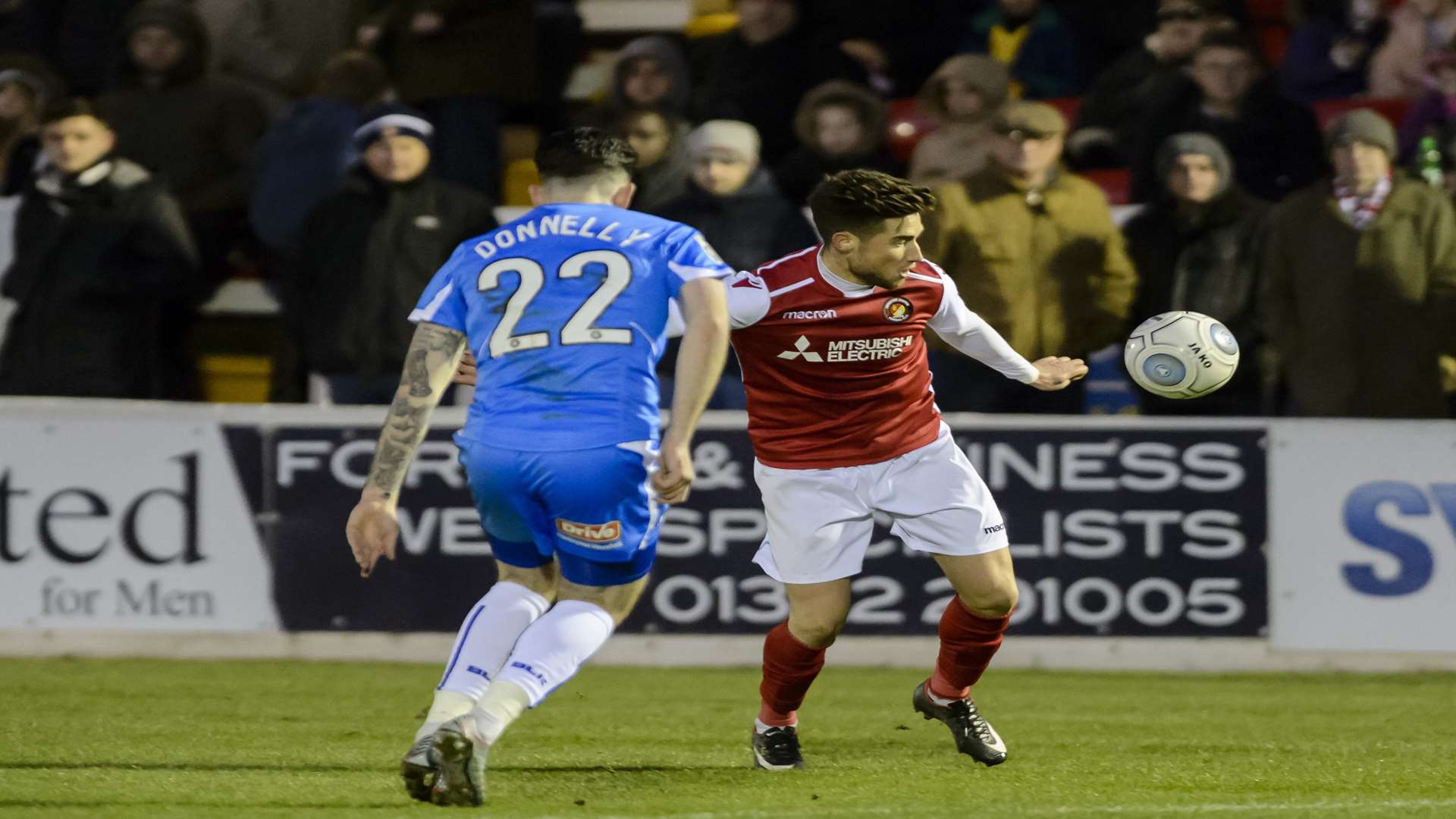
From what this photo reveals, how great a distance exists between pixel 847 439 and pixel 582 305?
1.32m

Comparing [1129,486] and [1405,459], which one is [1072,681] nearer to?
[1129,486]

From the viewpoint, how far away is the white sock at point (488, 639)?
19.0ft

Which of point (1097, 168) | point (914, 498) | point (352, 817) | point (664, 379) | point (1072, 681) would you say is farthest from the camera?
point (1097, 168)

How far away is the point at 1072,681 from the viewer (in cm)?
957

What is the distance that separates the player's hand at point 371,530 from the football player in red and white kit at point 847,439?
1430 mm

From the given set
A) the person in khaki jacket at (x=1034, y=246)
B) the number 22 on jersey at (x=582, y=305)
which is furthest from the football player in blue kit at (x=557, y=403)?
the person in khaki jacket at (x=1034, y=246)

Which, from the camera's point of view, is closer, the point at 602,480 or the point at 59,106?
the point at 602,480

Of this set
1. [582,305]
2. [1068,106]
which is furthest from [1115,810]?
[1068,106]

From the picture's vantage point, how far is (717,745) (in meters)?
7.52

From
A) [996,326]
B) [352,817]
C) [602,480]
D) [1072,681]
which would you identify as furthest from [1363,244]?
[352,817]

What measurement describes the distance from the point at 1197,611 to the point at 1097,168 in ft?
8.43

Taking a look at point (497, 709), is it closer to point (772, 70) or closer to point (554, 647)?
point (554, 647)

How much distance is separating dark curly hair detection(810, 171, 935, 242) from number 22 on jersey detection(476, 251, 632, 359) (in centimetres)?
97

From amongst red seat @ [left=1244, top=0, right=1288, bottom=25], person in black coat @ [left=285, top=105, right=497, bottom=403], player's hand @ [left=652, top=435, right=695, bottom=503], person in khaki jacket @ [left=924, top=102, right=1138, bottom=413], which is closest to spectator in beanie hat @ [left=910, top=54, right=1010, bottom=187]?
person in khaki jacket @ [left=924, top=102, right=1138, bottom=413]
